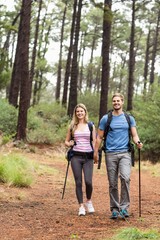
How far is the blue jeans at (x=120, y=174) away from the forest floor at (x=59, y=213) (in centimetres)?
25

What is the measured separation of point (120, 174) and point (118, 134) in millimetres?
598

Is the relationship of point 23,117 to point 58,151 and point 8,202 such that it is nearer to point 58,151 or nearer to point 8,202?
point 58,151

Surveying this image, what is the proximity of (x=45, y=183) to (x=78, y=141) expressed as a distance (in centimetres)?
361

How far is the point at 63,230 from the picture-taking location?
18.5 ft

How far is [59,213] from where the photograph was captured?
22.9 ft

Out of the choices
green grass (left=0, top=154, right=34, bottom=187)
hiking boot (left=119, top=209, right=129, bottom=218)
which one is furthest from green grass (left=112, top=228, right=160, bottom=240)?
green grass (left=0, top=154, right=34, bottom=187)

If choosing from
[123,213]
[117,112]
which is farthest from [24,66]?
[123,213]

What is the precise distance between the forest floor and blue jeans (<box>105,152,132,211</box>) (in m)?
0.25

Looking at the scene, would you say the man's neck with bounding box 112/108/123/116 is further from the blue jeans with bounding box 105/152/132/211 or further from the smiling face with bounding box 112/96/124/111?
the blue jeans with bounding box 105/152/132/211

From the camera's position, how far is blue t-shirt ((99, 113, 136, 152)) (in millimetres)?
6504

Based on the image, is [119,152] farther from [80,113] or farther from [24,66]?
[24,66]

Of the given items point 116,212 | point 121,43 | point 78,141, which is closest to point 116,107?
point 78,141

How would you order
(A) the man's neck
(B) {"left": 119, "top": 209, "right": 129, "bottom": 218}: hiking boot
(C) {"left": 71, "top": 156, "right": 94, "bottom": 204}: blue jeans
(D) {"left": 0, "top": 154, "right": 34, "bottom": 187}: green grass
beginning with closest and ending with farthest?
1. (B) {"left": 119, "top": 209, "right": 129, "bottom": 218}: hiking boot
2. (A) the man's neck
3. (C) {"left": 71, "top": 156, "right": 94, "bottom": 204}: blue jeans
4. (D) {"left": 0, "top": 154, "right": 34, "bottom": 187}: green grass

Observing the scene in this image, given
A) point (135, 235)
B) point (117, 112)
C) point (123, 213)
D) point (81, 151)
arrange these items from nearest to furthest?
point (135, 235), point (123, 213), point (117, 112), point (81, 151)
